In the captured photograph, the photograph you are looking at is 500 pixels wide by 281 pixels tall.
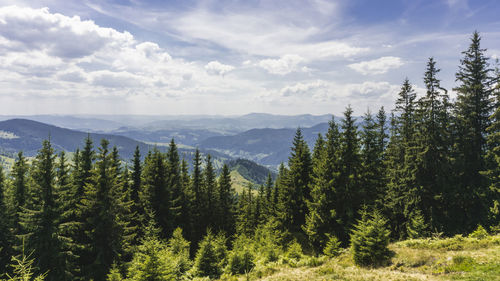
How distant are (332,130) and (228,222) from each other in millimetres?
33188

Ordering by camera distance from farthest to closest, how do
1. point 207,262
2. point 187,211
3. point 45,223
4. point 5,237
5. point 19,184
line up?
point 187,211 → point 19,184 → point 5,237 → point 45,223 → point 207,262

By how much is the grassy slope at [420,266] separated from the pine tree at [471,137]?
402 inches

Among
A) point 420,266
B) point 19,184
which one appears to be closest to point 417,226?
point 420,266

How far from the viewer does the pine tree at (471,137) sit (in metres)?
27.2

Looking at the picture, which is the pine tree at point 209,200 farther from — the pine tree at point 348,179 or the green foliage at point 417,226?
the green foliage at point 417,226

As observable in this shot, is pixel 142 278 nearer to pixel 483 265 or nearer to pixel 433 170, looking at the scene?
pixel 483 265

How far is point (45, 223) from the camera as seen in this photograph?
79.2 ft

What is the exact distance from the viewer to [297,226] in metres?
37.0

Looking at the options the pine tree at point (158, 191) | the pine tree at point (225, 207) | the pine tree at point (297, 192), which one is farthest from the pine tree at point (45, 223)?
the pine tree at point (225, 207)

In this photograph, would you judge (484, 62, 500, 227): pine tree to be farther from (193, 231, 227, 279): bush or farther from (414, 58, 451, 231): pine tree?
(193, 231, 227, 279): bush

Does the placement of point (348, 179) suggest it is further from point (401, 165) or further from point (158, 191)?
point (158, 191)

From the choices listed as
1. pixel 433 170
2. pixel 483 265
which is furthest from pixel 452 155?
pixel 483 265

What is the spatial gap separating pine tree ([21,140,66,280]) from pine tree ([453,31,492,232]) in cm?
4052

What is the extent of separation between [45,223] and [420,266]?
30880 millimetres
